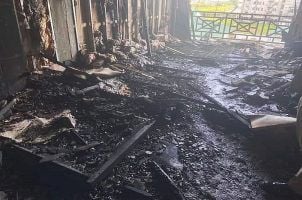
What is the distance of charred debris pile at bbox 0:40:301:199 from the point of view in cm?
→ 355

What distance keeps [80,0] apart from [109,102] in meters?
3.74

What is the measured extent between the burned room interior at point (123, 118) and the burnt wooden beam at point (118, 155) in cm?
2

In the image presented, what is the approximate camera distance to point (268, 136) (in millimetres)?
4801

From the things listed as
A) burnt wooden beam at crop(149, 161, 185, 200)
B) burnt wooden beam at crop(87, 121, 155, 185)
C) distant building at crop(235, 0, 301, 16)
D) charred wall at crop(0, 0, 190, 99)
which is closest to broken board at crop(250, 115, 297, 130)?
burnt wooden beam at crop(87, 121, 155, 185)

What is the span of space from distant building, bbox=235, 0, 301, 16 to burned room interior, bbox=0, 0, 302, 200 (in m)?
15.4

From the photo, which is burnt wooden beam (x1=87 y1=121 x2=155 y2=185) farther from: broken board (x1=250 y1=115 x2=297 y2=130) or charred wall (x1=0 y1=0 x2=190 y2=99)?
charred wall (x1=0 y1=0 x2=190 y2=99)

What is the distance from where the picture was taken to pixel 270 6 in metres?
23.1

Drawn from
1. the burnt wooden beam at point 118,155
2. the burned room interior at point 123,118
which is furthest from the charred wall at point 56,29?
the burnt wooden beam at point 118,155

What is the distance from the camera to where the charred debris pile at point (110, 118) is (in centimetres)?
355

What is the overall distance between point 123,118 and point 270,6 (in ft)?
74.2

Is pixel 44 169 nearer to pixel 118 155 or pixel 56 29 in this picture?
pixel 118 155

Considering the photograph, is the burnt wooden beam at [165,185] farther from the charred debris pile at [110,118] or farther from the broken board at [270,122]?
the broken board at [270,122]

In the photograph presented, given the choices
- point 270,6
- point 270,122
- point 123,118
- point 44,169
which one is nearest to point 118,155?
point 44,169

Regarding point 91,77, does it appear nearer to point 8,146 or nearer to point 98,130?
point 98,130
